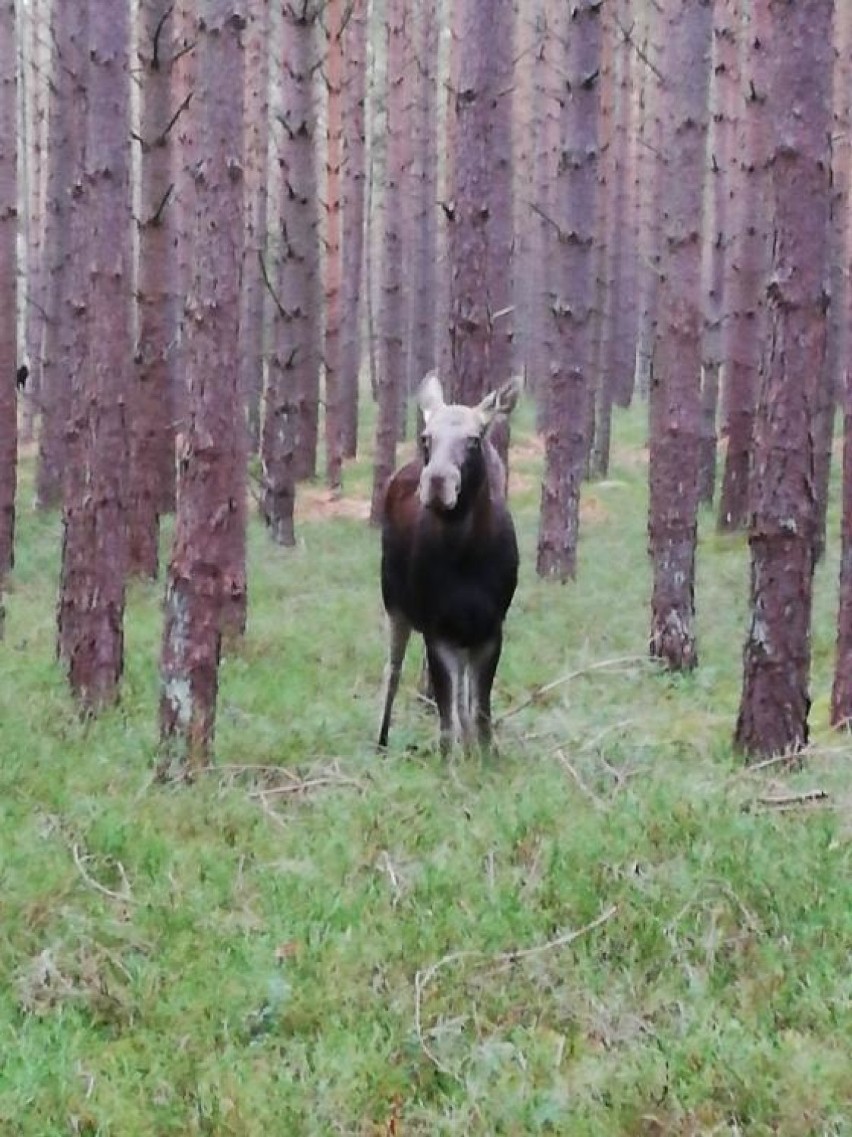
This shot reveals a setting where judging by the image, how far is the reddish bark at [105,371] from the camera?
9.92 meters

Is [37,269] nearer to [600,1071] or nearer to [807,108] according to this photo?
[807,108]

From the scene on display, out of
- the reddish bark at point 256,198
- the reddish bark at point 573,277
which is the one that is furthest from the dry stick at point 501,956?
the reddish bark at point 256,198

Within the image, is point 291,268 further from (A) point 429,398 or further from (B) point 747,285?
(A) point 429,398

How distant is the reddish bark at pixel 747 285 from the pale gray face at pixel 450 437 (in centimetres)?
1001

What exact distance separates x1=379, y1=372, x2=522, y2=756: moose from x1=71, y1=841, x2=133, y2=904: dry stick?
2.82 metres

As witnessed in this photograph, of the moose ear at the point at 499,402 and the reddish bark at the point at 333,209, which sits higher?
the reddish bark at the point at 333,209

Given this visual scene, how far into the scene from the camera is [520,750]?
8.93 m

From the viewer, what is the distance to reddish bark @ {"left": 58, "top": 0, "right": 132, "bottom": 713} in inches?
391

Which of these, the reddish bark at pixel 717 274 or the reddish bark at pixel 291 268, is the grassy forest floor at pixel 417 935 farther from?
the reddish bark at pixel 717 274

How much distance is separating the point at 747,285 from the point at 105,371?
434 inches

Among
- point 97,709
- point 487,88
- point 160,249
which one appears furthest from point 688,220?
point 97,709

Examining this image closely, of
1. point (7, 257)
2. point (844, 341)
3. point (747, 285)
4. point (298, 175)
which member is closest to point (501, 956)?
point (7, 257)

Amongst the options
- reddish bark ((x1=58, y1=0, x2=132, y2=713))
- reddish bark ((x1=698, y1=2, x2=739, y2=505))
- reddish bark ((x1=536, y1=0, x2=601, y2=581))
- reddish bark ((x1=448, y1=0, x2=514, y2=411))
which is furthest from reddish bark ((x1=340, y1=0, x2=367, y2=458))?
reddish bark ((x1=58, y1=0, x2=132, y2=713))

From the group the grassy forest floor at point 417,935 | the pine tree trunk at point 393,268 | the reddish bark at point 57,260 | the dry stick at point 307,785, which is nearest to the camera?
the grassy forest floor at point 417,935
